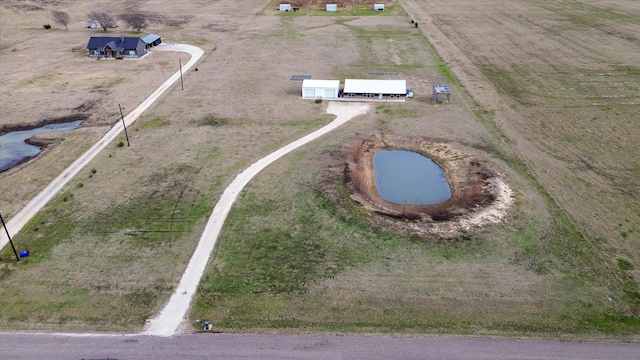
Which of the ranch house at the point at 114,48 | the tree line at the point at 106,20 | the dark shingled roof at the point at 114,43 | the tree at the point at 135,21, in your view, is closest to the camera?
the dark shingled roof at the point at 114,43

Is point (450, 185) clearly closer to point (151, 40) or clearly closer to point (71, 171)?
point (71, 171)

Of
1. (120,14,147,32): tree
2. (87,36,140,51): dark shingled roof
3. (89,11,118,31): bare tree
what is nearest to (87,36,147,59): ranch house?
(87,36,140,51): dark shingled roof

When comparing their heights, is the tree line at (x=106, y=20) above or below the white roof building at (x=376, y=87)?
above

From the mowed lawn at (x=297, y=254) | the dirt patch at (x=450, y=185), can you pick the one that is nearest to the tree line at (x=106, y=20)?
the mowed lawn at (x=297, y=254)

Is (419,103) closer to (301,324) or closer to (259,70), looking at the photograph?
(259,70)

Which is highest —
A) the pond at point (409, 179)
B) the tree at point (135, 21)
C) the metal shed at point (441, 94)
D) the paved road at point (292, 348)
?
→ the tree at point (135, 21)

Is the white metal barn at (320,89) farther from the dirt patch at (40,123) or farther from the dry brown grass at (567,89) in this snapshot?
the dirt patch at (40,123)

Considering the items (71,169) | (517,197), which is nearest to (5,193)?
(71,169)
